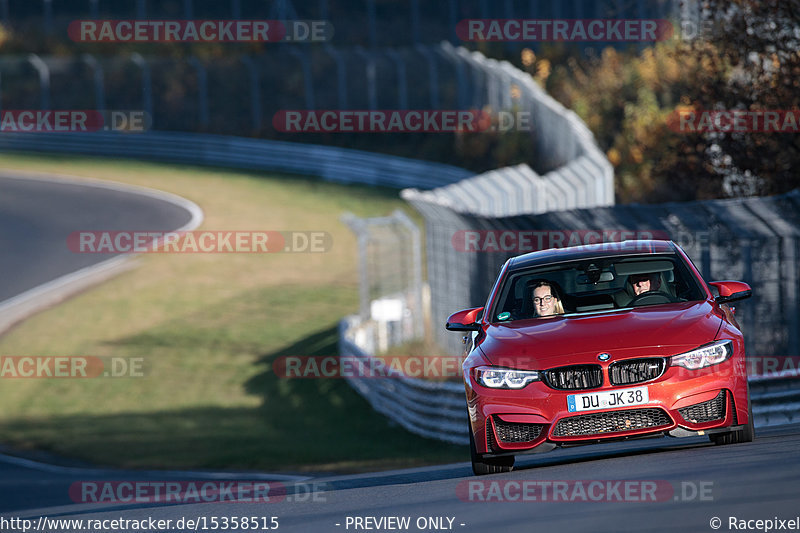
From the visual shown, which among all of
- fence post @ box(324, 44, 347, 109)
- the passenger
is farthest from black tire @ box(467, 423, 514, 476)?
fence post @ box(324, 44, 347, 109)

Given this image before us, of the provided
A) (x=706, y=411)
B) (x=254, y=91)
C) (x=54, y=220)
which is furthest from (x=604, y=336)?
(x=254, y=91)

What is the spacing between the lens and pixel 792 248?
506 inches

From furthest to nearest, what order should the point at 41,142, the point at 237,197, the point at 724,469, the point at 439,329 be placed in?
1. the point at 41,142
2. the point at 237,197
3. the point at 439,329
4. the point at 724,469

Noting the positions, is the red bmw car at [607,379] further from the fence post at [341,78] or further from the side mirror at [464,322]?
the fence post at [341,78]

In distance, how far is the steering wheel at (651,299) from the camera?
9.41 m

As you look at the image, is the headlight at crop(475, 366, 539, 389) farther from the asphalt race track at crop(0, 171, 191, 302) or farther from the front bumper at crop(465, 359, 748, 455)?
the asphalt race track at crop(0, 171, 191, 302)

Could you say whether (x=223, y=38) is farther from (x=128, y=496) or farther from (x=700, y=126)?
(x=128, y=496)

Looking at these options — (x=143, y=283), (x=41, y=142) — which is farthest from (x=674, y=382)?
(x=41, y=142)

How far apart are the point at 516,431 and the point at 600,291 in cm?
187

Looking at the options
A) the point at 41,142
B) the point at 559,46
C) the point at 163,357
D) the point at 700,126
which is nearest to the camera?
the point at 700,126

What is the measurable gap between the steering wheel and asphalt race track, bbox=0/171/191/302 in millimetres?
21168

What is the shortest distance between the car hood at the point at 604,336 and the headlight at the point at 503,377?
41mm

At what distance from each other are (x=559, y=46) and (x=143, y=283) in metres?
22.3

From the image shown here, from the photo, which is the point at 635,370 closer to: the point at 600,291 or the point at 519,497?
the point at 519,497
